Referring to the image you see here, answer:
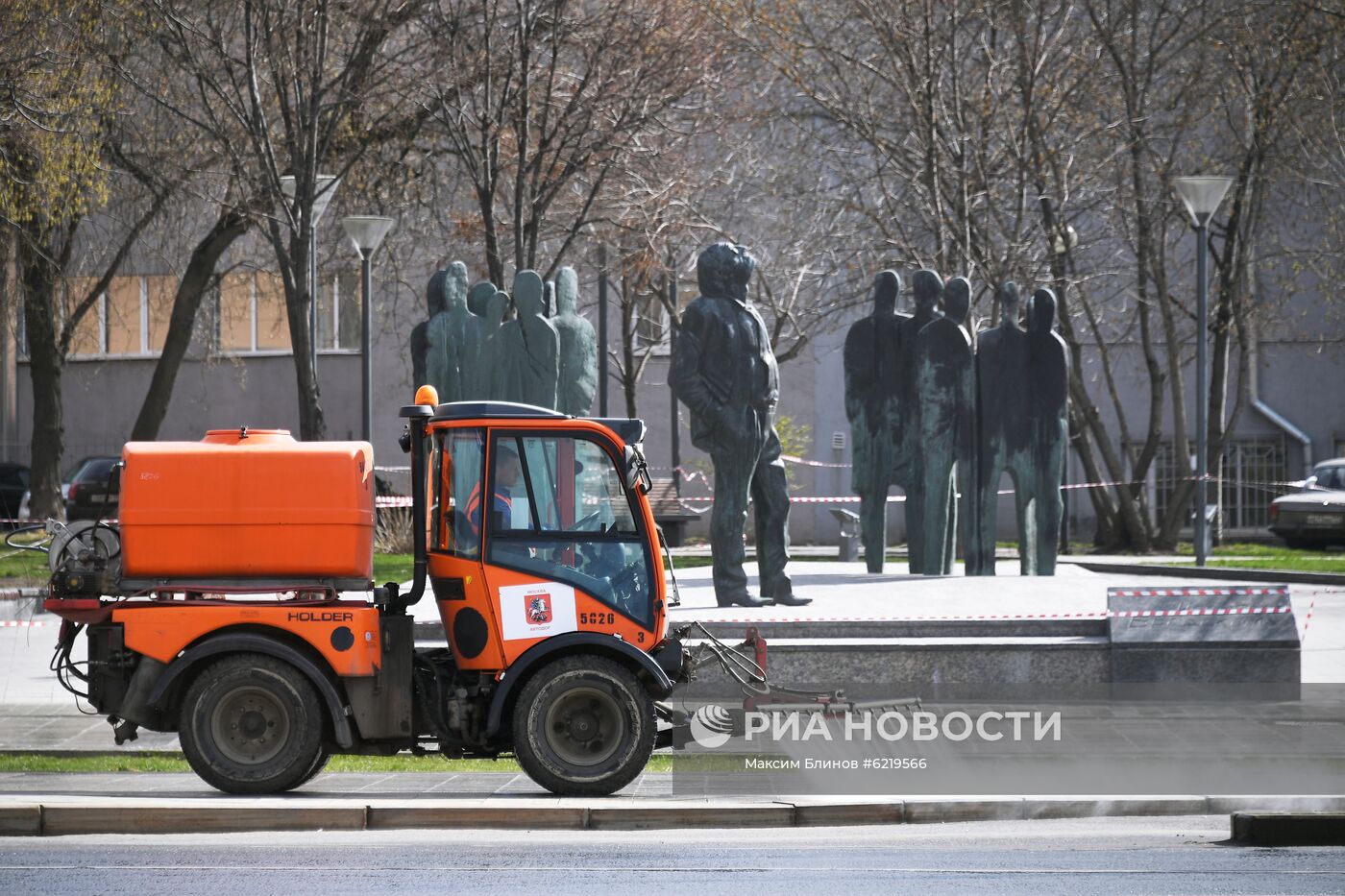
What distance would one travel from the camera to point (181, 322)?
109ft

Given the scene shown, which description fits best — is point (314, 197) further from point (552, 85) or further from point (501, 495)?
point (501, 495)

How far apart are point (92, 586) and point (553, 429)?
245cm

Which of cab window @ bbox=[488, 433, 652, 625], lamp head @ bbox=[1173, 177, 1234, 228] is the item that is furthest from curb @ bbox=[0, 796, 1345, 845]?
lamp head @ bbox=[1173, 177, 1234, 228]

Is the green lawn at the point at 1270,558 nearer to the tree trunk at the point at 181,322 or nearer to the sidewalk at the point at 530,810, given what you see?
Result: the sidewalk at the point at 530,810

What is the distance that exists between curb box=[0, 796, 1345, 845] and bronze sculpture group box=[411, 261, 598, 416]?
898 centimetres

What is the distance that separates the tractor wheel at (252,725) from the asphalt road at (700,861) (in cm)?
69

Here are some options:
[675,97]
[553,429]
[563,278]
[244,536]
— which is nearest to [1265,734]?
[553,429]

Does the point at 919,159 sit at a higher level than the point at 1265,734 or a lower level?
higher

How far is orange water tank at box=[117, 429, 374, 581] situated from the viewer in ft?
31.6

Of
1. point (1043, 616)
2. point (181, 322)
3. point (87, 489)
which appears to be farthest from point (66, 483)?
point (1043, 616)

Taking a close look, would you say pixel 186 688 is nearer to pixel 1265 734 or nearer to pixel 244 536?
pixel 244 536

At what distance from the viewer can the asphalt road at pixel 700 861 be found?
760 cm

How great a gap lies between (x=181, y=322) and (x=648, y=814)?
2565 cm

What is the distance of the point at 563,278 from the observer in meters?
20.1
